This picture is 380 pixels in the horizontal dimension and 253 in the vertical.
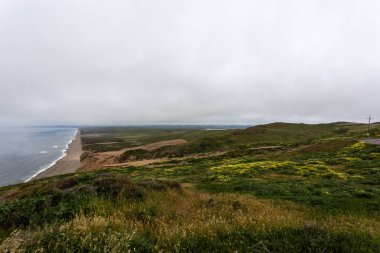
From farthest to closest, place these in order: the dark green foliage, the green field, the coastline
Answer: the coastline, the dark green foliage, the green field

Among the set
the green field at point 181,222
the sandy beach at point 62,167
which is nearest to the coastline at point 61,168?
the sandy beach at point 62,167

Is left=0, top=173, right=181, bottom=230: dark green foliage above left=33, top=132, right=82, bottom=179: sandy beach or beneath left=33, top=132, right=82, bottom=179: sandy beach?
above

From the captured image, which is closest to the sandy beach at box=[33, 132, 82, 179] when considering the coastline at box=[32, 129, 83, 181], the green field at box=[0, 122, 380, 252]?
the coastline at box=[32, 129, 83, 181]

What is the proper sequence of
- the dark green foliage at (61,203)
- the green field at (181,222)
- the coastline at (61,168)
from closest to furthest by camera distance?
the green field at (181,222), the dark green foliage at (61,203), the coastline at (61,168)

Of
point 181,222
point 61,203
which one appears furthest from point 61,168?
point 181,222

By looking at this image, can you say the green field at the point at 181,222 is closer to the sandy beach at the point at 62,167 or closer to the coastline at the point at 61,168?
the coastline at the point at 61,168

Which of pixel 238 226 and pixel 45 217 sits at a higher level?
pixel 238 226

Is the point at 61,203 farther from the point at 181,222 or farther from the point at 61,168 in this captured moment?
the point at 61,168

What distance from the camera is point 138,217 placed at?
7113 mm

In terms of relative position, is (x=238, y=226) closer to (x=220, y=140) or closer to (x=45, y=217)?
(x=45, y=217)

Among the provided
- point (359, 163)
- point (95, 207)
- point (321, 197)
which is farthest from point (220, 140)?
point (95, 207)

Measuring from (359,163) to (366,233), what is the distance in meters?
23.1

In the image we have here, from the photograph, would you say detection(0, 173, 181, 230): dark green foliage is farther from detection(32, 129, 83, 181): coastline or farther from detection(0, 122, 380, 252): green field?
detection(32, 129, 83, 181): coastline

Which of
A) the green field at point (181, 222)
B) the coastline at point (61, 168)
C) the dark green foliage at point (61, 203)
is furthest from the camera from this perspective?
the coastline at point (61, 168)
